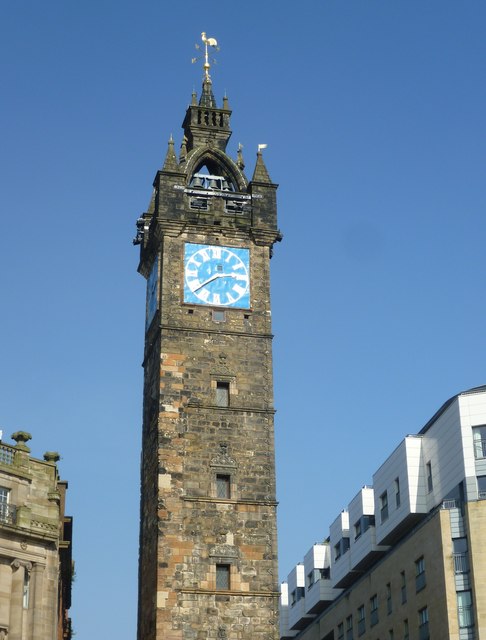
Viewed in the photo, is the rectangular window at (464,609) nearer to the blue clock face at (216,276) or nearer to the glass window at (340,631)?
the blue clock face at (216,276)

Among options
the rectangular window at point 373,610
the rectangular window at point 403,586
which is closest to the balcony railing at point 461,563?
the rectangular window at point 403,586

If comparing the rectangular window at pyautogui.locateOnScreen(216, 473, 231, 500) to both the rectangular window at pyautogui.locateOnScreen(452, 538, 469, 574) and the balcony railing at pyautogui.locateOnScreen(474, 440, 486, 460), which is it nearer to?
the rectangular window at pyautogui.locateOnScreen(452, 538, 469, 574)

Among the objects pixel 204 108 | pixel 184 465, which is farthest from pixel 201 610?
pixel 204 108

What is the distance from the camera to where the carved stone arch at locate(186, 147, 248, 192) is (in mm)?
73000

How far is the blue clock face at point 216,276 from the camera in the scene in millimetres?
67938

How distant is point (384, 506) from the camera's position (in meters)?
81.0

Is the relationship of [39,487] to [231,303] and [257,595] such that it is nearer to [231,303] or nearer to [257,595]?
[257,595]

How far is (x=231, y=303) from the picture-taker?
68125mm

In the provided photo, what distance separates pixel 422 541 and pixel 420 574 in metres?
1.95

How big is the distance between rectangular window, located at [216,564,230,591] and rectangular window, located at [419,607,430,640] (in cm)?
1657

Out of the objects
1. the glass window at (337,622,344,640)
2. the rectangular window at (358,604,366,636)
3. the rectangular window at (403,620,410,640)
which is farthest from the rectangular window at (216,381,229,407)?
the glass window at (337,622,344,640)

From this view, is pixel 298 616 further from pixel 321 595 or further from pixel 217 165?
pixel 217 165

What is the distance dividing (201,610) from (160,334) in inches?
587

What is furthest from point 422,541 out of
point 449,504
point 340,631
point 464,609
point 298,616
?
point 298,616
